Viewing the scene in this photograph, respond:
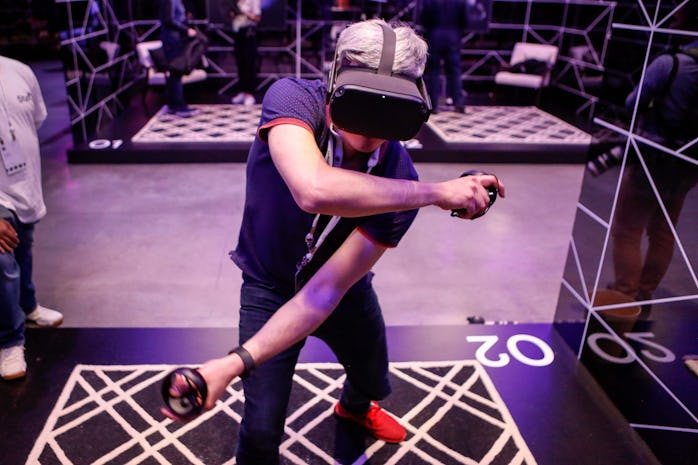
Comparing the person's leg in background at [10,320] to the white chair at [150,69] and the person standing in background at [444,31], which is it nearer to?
the white chair at [150,69]

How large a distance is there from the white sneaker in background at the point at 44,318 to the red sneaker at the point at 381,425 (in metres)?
1.62

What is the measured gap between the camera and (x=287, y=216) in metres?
1.50

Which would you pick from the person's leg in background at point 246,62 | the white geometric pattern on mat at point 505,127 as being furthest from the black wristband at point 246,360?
the person's leg in background at point 246,62

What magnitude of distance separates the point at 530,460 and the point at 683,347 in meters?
Answer: 0.66

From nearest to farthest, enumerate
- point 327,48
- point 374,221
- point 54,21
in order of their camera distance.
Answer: point 374,221
point 54,21
point 327,48

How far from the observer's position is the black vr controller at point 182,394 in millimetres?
1000

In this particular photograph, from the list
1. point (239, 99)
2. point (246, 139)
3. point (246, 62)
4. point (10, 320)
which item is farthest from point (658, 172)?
point (239, 99)

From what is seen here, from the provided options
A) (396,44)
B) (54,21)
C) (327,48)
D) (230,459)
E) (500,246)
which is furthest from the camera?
(327,48)

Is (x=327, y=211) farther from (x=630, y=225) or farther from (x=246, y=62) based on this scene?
(x=246, y=62)

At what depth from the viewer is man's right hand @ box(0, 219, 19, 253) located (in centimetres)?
214

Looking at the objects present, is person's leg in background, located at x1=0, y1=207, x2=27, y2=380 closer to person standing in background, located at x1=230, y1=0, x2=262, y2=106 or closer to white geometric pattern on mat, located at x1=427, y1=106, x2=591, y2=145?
white geometric pattern on mat, located at x1=427, y1=106, x2=591, y2=145

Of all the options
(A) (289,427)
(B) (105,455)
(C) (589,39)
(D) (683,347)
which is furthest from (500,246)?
(C) (589,39)

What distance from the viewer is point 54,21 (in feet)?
16.7

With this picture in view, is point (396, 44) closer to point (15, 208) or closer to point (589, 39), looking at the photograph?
point (15, 208)
